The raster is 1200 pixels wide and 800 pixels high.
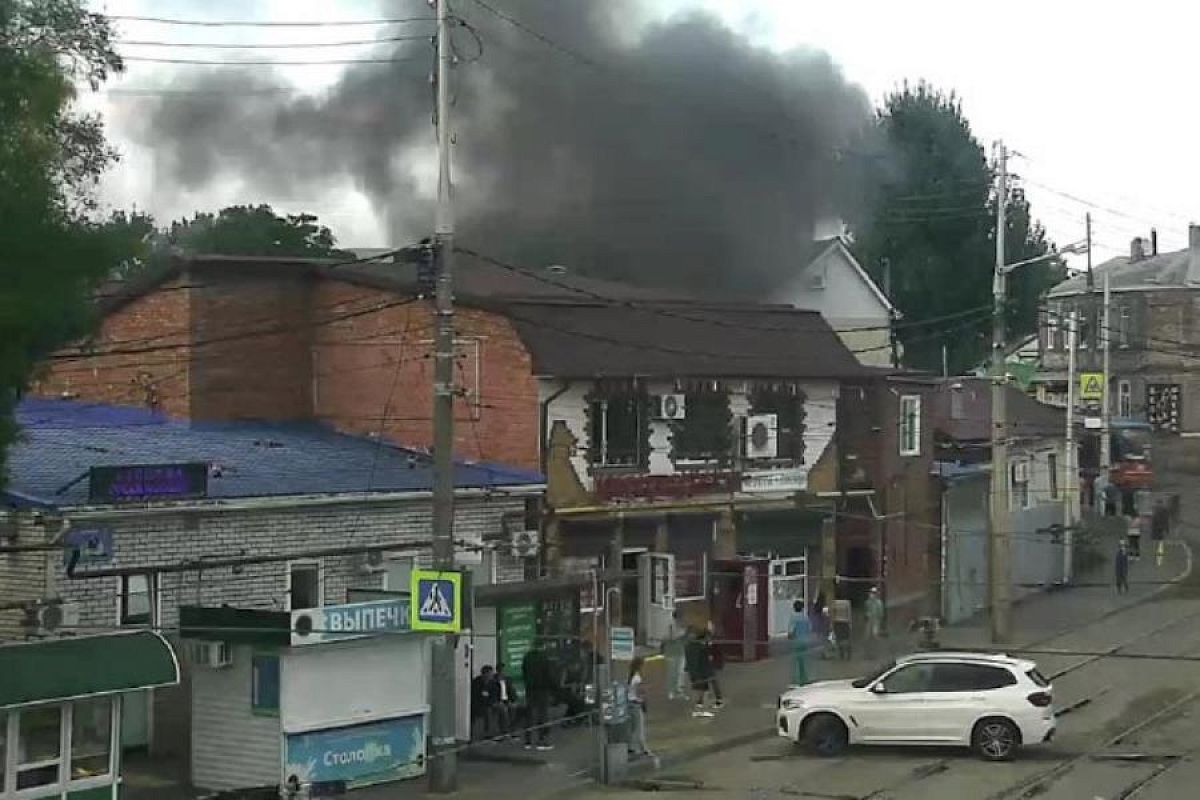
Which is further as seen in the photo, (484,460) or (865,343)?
(865,343)

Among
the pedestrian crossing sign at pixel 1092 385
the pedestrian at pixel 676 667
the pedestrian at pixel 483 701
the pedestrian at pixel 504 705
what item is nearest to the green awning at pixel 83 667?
the pedestrian at pixel 483 701

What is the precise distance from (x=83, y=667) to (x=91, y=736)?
1128 millimetres

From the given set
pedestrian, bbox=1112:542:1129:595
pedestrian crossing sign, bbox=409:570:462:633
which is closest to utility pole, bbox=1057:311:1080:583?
pedestrian, bbox=1112:542:1129:595

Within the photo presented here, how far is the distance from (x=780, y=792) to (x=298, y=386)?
15.6m

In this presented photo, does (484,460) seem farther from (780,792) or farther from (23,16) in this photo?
(23,16)

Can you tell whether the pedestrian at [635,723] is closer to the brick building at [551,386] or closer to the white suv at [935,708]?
the white suv at [935,708]

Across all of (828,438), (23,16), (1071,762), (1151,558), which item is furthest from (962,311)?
(23,16)

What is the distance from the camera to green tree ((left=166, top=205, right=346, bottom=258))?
2120 inches

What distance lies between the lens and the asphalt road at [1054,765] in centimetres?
1986

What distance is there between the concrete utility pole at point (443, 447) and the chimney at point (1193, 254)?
55.2 metres

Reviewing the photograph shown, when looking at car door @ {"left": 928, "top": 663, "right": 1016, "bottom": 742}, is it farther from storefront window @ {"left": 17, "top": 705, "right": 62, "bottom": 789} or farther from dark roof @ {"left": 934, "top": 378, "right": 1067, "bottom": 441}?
dark roof @ {"left": 934, "top": 378, "right": 1067, "bottom": 441}

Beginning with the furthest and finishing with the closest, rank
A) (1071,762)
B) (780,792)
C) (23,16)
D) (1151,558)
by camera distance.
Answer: (1151,558) < (1071,762) < (780,792) < (23,16)

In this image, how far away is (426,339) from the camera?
30.8 meters

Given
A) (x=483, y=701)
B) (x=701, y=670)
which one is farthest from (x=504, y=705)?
(x=701, y=670)
